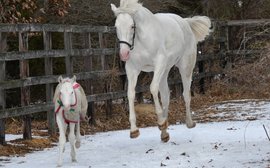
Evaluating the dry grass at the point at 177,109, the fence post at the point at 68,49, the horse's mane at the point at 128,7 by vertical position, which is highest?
the horse's mane at the point at 128,7

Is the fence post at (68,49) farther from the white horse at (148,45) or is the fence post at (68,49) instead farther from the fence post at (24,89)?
the white horse at (148,45)

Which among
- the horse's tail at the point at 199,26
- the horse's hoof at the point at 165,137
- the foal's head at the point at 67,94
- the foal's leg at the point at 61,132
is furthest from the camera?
the horse's tail at the point at 199,26

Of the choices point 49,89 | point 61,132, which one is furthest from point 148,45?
point 49,89

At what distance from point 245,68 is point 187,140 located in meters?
2.27

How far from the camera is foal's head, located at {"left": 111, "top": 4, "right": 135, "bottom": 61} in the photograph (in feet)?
24.5

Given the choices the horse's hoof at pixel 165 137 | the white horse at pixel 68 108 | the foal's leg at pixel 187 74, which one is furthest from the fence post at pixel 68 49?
the white horse at pixel 68 108

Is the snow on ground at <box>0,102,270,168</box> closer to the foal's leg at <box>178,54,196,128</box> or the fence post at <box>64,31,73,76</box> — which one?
the foal's leg at <box>178,54,196,128</box>

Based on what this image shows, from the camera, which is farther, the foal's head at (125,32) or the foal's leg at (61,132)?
the foal's head at (125,32)

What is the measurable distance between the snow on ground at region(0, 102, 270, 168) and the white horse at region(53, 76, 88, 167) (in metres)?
0.26

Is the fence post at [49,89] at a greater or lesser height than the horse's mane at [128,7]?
lesser

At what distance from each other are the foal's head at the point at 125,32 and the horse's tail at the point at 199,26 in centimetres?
213

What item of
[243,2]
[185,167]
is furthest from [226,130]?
[243,2]

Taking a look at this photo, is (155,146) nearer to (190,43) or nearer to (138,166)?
(138,166)

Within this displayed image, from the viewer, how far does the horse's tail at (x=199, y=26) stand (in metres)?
9.53
